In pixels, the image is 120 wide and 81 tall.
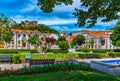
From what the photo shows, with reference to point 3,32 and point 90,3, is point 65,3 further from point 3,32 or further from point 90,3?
point 3,32

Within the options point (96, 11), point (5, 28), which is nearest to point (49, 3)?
point (96, 11)

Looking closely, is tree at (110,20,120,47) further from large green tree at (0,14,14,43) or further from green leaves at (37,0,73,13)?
green leaves at (37,0,73,13)

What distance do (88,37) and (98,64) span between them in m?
99.4

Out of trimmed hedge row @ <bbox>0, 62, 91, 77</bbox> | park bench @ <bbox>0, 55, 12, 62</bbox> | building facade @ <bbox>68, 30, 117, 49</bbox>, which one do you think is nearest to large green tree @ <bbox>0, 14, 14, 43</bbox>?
park bench @ <bbox>0, 55, 12, 62</bbox>

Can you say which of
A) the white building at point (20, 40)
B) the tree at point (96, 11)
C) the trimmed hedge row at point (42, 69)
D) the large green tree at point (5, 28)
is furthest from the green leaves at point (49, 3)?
the white building at point (20, 40)

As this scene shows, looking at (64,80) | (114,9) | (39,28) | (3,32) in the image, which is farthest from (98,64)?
(39,28)

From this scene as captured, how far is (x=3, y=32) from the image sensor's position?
53.7 meters

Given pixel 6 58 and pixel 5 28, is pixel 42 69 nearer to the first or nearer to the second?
pixel 6 58

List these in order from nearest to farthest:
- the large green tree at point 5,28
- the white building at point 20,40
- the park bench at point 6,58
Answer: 1. the park bench at point 6,58
2. the large green tree at point 5,28
3. the white building at point 20,40

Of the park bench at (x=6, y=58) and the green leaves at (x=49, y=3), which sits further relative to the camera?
the park bench at (x=6, y=58)

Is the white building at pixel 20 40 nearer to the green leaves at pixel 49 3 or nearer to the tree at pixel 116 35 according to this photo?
the tree at pixel 116 35

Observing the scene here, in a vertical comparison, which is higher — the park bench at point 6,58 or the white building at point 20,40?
the white building at point 20,40

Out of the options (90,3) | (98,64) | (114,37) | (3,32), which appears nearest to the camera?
(90,3)

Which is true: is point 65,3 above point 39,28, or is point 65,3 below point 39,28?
below
